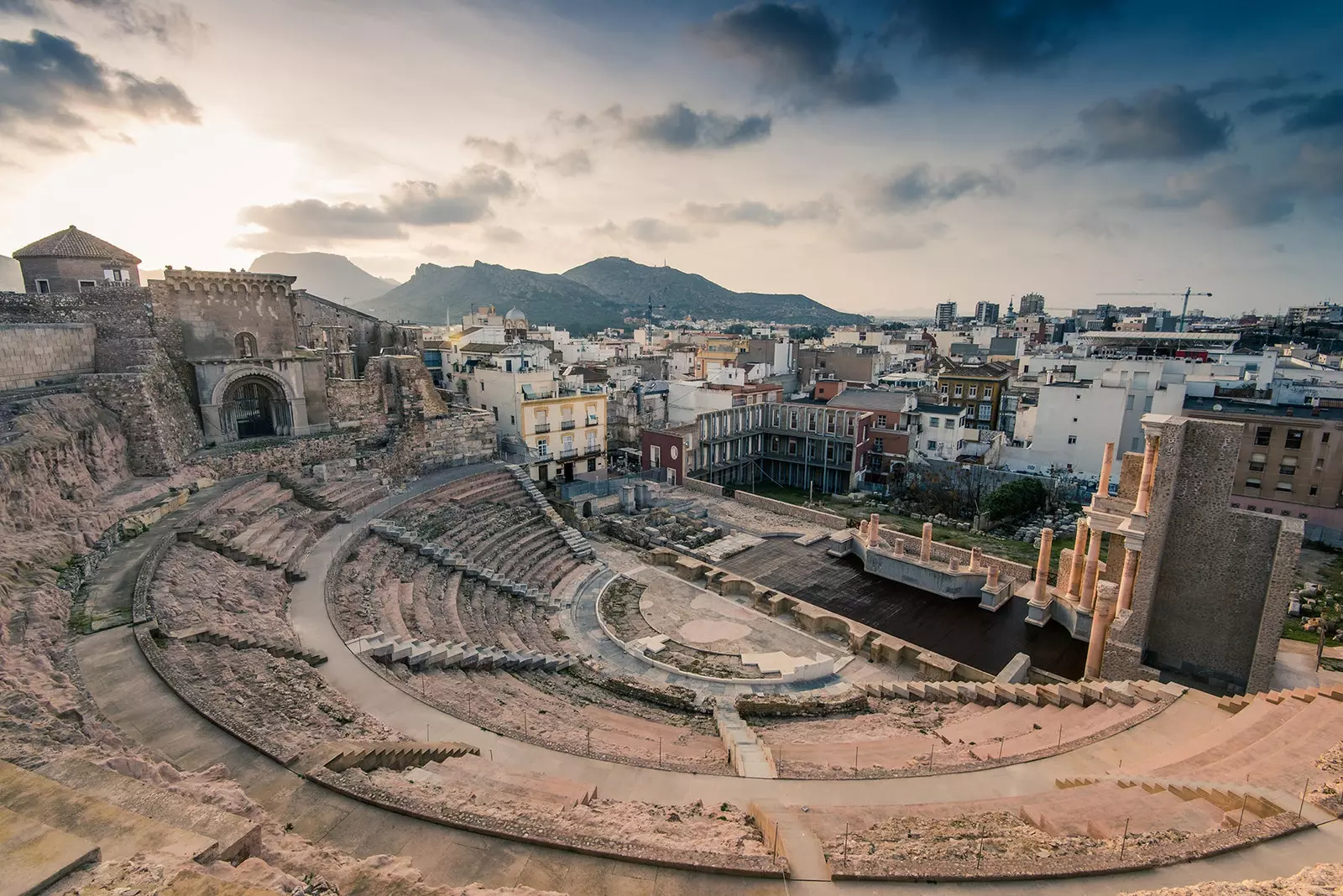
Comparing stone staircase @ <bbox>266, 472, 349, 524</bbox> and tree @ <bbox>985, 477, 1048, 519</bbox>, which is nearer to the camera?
stone staircase @ <bbox>266, 472, 349, 524</bbox>

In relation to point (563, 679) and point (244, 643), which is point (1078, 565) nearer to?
point (563, 679)

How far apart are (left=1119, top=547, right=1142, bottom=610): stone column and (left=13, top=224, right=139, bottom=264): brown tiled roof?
139 ft

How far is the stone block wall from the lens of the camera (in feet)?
66.4

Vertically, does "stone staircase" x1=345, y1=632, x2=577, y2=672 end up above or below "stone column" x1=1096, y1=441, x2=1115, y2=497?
below

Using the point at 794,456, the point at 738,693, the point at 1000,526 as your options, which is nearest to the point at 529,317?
the point at 794,456

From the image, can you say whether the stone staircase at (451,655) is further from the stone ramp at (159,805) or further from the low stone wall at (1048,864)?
the low stone wall at (1048,864)

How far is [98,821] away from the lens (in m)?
6.17

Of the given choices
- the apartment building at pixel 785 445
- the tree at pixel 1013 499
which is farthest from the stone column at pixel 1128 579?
the apartment building at pixel 785 445

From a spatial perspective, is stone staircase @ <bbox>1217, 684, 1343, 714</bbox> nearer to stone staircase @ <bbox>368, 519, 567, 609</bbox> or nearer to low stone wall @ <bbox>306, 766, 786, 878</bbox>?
low stone wall @ <bbox>306, 766, 786, 878</bbox>

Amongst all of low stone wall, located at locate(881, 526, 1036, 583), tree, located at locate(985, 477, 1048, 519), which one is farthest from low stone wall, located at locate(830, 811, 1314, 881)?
tree, located at locate(985, 477, 1048, 519)

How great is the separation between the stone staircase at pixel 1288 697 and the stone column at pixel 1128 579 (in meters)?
3.42

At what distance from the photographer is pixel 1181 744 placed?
521 inches

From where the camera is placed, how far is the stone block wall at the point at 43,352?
20.2 metres

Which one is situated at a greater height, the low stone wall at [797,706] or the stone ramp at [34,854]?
the stone ramp at [34,854]
